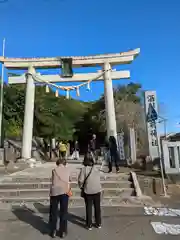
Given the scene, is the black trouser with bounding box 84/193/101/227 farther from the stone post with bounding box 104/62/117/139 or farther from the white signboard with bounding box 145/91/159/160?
the stone post with bounding box 104/62/117/139

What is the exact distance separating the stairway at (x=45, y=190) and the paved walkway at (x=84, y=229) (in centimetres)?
85

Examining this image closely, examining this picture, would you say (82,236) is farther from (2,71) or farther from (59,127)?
(59,127)

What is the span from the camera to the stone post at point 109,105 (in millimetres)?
16109

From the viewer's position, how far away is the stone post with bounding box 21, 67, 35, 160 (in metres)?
16.2

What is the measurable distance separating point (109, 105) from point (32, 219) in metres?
11.2

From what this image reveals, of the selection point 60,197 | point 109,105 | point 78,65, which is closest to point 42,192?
point 60,197

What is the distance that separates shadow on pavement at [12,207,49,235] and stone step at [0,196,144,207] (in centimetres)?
55

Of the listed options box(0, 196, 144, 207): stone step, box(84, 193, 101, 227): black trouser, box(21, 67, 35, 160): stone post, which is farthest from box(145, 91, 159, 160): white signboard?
box(21, 67, 35, 160): stone post

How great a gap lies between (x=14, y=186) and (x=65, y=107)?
26364 mm

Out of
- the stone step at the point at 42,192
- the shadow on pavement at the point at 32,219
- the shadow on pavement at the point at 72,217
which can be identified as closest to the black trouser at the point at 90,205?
the shadow on pavement at the point at 72,217

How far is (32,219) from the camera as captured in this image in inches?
237

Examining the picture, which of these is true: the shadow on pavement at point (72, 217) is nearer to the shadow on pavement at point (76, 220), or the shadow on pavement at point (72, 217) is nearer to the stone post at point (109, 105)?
the shadow on pavement at point (76, 220)

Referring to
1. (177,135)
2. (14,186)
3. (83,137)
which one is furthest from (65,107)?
(14,186)

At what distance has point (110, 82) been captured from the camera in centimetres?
1697
